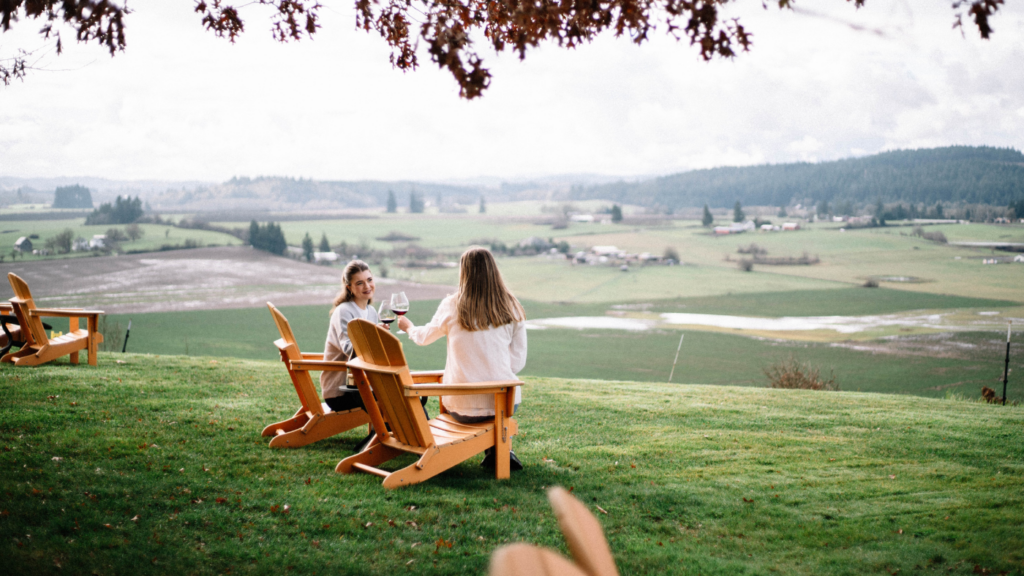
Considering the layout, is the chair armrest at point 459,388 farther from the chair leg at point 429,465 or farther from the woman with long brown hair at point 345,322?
the woman with long brown hair at point 345,322

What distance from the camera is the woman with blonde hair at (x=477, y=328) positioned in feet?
16.5

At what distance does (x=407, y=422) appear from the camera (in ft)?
15.4

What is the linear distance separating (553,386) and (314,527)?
269 inches

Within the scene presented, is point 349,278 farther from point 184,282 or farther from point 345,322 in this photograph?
point 184,282

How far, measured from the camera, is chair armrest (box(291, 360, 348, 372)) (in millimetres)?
5398

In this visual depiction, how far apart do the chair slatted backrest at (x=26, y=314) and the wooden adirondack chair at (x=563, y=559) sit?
9.87 metres

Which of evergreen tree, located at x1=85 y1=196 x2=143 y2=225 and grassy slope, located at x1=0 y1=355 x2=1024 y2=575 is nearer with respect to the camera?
grassy slope, located at x1=0 y1=355 x2=1024 y2=575

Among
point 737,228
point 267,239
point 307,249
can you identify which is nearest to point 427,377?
point 267,239

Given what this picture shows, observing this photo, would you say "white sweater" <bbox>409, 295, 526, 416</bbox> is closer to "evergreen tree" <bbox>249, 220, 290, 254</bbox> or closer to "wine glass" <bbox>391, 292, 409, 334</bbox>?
"wine glass" <bbox>391, 292, 409, 334</bbox>

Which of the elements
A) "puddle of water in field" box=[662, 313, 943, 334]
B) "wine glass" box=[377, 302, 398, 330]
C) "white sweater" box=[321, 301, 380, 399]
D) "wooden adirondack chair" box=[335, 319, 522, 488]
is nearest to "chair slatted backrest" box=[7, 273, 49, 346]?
"white sweater" box=[321, 301, 380, 399]

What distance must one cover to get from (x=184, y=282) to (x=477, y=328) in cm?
8396

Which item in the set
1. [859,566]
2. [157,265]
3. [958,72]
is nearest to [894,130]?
[958,72]

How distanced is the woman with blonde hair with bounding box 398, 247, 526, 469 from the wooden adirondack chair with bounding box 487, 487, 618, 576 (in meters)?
3.70

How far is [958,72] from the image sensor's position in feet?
188
